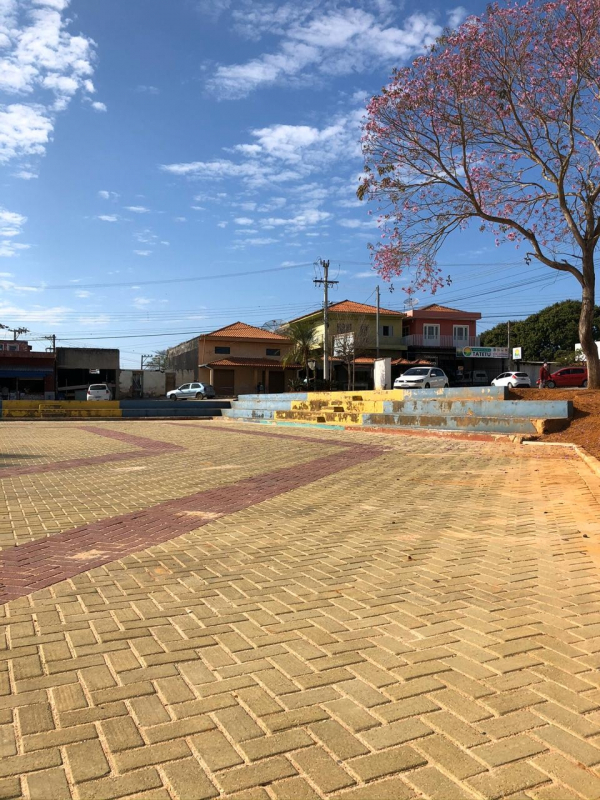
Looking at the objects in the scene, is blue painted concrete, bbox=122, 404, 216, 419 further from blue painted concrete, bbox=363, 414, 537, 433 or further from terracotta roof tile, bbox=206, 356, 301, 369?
terracotta roof tile, bbox=206, 356, 301, 369

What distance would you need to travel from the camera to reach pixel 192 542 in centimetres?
500

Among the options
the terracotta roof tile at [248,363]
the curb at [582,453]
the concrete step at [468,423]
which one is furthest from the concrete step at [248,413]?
the terracotta roof tile at [248,363]

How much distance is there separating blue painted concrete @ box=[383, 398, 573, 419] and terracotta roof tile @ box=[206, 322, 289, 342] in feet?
101

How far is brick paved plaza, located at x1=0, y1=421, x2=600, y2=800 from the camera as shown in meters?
2.04

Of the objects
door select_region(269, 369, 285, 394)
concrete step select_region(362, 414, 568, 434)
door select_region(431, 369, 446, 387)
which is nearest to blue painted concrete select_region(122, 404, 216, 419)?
door select_region(431, 369, 446, 387)

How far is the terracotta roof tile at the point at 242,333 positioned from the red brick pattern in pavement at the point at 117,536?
39387 mm

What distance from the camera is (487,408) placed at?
14195mm

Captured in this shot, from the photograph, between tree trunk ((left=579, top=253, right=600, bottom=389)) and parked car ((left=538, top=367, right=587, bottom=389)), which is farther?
parked car ((left=538, top=367, right=587, bottom=389))

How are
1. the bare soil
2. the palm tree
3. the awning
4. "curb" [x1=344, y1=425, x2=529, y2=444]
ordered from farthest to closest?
the awning
the palm tree
"curb" [x1=344, y1=425, x2=529, y2=444]
the bare soil

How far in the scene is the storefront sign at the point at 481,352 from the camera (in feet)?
158

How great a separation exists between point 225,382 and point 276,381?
4222mm

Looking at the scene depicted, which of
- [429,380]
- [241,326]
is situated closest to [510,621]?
[429,380]

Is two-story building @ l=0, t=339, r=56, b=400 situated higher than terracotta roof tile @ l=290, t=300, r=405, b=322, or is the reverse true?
terracotta roof tile @ l=290, t=300, r=405, b=322

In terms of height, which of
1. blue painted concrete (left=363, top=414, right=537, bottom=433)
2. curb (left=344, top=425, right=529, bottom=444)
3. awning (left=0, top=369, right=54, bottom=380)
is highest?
awning (left=0, top=369, right=54, bottom=380)
